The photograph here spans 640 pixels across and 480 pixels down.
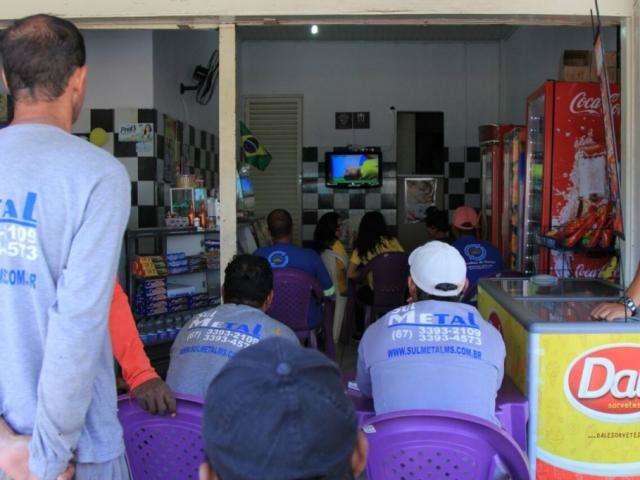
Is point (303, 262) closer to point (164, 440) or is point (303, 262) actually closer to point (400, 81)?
point (164, 440)

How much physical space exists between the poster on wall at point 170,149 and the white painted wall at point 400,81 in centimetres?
255

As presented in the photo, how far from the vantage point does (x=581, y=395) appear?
7.64ft

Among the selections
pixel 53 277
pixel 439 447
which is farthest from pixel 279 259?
pixel 53 277

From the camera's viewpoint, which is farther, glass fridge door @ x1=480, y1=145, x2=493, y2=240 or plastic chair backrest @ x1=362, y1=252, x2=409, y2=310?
glass fridge door @ x1=480, y1=145, x2=493, y2=240

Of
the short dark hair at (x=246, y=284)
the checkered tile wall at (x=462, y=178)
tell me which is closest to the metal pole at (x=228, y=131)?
the short dark hair at (x=246, y=284)

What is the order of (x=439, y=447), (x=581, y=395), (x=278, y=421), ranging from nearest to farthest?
(x=278, y=421), (x=439, y=447), (x=581, y=395)

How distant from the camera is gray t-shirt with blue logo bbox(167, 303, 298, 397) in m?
2.15

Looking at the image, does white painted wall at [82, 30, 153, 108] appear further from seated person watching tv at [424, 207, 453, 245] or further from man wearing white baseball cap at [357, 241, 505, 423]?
man wearing white baseball cap at [357, 241, 505, 423]

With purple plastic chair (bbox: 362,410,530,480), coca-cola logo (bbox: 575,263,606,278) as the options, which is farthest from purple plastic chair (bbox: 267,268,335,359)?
purple plastic chair (bbox: 362,410,530,480)

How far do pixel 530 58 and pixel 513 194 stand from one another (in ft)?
7.26

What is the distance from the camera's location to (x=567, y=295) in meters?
2.86

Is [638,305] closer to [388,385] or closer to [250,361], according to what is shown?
[388,385]

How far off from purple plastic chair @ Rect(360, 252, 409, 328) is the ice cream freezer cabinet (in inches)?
123

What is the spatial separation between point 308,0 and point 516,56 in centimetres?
552
